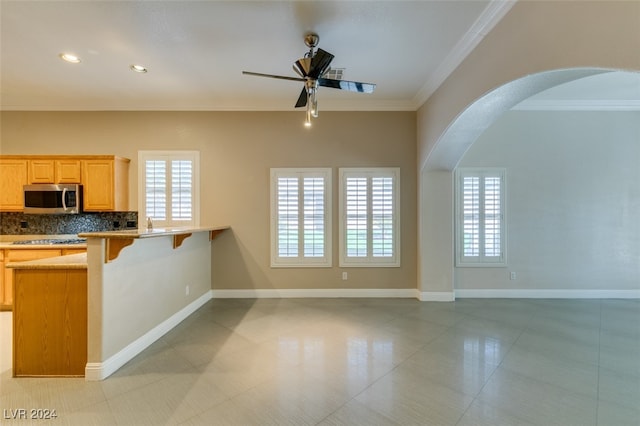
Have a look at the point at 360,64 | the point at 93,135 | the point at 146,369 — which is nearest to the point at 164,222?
the point at 93,135

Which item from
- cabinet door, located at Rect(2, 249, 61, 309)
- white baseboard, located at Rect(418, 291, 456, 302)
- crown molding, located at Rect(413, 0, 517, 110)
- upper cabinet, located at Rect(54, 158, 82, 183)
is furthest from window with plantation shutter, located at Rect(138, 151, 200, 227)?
white baseboard, located at Rect(418, 291, 456, 302)

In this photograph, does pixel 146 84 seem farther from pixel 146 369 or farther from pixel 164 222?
pixel 146 369

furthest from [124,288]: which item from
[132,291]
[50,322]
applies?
[50,322]

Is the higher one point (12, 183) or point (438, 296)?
point (12, 183)

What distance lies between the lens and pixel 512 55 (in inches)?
88.3

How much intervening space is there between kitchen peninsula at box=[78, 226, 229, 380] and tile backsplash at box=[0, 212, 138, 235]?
5.53 ft

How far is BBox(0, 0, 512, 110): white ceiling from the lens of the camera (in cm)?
244

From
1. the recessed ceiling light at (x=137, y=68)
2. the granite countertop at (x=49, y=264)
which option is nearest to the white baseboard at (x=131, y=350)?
the granite countertop at (x=49, y=264)

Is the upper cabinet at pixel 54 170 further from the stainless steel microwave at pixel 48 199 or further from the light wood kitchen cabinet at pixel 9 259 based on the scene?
the light wood kitchen cabinet at pixel 9 259

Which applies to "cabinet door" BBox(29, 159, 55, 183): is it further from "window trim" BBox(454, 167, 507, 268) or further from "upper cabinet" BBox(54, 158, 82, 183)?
"window trim" BBox(454, 167, 507, 268)

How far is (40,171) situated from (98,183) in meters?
0.89

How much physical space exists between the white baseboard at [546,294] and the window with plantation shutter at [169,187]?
4859mm

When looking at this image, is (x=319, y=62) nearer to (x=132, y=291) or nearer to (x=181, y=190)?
(x=132, y=291)

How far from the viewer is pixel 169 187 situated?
4559mm
